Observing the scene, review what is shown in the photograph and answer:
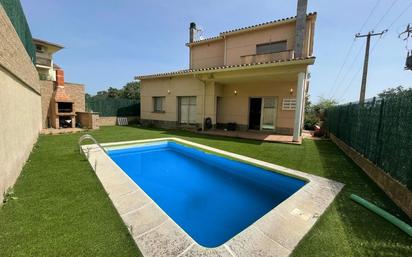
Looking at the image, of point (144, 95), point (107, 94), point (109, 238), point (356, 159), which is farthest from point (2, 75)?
point (107, 94)

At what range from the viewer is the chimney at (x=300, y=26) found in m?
10.1

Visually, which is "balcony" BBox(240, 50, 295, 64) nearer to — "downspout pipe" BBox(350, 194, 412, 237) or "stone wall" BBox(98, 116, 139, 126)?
"downspout pipe" BBox(350, 194, 412, 237)

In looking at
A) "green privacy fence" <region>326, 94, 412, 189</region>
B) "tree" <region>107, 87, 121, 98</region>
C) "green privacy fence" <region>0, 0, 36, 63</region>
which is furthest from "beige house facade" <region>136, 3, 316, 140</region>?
"tree" <region>107, 87, 121, 98</region>

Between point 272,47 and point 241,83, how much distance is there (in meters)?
2.98

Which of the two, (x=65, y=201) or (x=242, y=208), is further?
(x=242, y=208)

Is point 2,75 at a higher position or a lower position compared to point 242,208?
higher

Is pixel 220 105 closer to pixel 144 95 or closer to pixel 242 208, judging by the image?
pixel 144 95

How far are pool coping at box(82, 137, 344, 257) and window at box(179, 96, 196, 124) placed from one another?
364 inches

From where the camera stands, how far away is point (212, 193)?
4.46 metres

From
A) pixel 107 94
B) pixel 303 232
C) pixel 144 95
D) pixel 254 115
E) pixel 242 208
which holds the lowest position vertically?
pixel 242 208

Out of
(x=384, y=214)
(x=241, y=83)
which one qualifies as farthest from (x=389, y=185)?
(x=241, y=83)

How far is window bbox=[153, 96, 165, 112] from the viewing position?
1485 cm

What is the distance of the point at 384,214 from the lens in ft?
9.55

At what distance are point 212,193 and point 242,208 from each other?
35.8 inches
